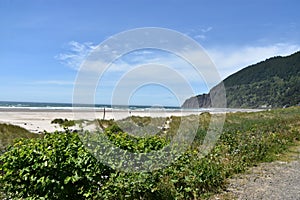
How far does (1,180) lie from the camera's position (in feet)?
16.7

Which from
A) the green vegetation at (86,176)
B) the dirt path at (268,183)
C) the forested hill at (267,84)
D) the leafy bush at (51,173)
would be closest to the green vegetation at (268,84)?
the forested hill at (267,84)

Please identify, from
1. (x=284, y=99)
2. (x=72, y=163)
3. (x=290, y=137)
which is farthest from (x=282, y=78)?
(x=72, y=163)

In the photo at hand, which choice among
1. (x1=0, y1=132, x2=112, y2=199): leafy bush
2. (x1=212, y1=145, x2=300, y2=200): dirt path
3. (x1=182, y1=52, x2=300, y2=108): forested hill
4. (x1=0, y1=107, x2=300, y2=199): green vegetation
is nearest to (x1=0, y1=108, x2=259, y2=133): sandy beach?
(x1=0, y1=107, x2=300, y2=199): green vegetation

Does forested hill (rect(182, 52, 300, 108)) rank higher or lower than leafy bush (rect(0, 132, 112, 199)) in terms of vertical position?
higher

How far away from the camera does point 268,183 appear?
660cm

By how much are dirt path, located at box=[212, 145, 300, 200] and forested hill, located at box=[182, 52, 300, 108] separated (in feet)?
351

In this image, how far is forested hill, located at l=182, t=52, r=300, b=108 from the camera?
126 metres

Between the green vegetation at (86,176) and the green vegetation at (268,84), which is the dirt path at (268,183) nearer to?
the green vegetation at (86,176)

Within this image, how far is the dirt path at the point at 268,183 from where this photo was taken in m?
5.81

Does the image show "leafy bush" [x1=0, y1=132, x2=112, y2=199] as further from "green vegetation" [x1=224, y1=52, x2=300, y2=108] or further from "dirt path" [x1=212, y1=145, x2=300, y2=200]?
"green vegetation" [x1=224, y1=52, x2=300, y2=108]

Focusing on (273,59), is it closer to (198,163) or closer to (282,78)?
(282,78)

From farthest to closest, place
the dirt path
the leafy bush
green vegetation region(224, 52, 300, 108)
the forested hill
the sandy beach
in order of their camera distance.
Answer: green vegetation region(224, 52, 300, 108)
the forested hill
the sandy beach
the dirt path
the leafy bush

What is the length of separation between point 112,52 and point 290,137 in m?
9.01

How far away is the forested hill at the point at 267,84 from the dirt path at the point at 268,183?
10696cm
